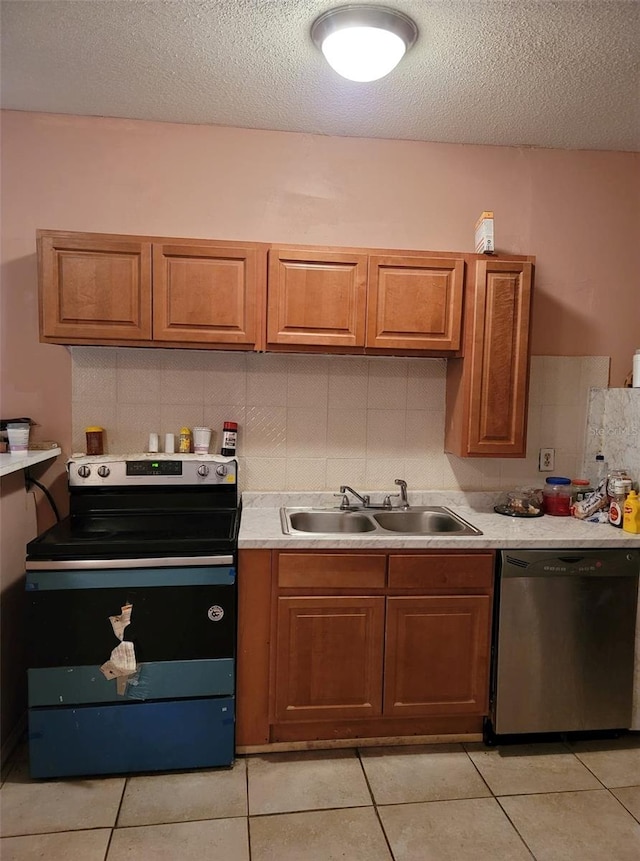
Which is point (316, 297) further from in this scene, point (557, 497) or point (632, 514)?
point (632, 514)

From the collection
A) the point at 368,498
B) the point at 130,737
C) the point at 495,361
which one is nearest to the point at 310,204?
the point at 495,361

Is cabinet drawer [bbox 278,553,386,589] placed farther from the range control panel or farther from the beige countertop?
the range control panel

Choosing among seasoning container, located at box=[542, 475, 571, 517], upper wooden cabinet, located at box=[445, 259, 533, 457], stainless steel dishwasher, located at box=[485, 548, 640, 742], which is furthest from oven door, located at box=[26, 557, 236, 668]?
seasoning container, located at box=[542, 475, 571, 517]

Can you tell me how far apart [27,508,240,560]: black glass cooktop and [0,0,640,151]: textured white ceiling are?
1772mm

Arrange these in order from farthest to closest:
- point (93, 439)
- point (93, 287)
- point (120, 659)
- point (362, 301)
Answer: point (93, 439), point (362, 301), point (93, 287), point (120, 659)

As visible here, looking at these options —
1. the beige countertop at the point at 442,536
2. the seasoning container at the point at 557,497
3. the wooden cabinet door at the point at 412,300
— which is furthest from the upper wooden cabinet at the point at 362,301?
the seasoning container at the point at 557,497

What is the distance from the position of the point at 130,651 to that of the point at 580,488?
2.13 meters

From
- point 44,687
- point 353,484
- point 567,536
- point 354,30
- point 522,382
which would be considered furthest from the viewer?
point 353,484

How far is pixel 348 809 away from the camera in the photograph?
71.4 inches

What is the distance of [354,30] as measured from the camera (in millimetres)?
1718

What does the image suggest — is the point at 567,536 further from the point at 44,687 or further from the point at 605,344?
the point at 44,687

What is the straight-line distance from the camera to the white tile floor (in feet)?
5.40

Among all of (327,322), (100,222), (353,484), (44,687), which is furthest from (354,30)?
(44,687)

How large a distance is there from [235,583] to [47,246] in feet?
4.98
